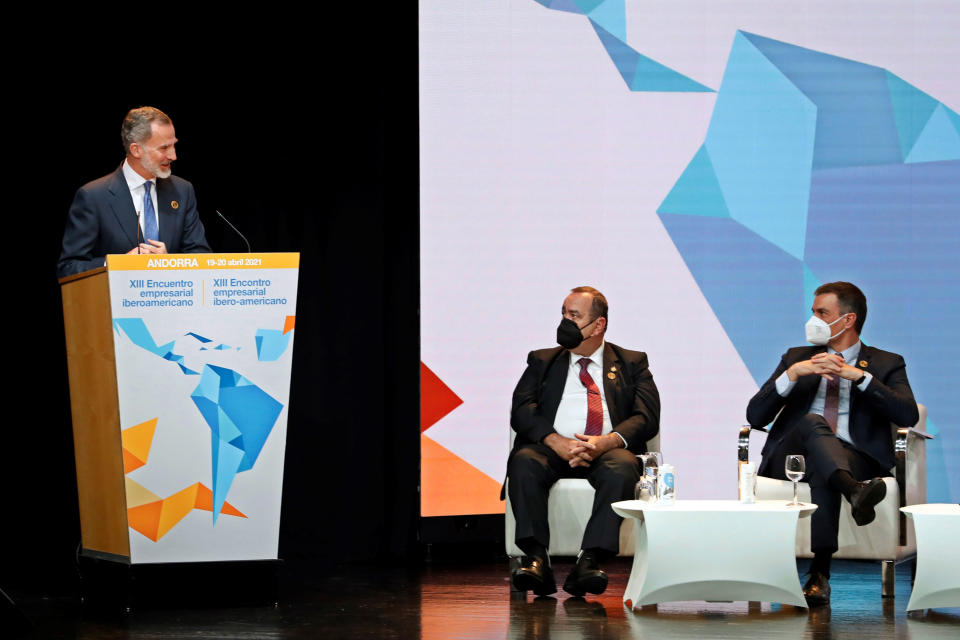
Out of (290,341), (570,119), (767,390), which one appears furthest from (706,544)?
(570,119)

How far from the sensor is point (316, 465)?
5422 millimetres

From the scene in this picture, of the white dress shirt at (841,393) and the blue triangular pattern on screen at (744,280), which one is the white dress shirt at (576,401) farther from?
the blue triangular pattern on screen at (744,280)

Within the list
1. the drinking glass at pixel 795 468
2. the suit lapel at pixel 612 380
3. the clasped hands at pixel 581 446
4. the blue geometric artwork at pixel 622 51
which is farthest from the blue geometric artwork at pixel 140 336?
the blue geometric artwork at pixel 622 51

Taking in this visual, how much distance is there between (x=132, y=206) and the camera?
4.14 metres

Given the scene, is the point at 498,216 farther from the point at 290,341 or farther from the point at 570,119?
the point at 290,341

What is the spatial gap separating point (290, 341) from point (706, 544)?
5.02 feet

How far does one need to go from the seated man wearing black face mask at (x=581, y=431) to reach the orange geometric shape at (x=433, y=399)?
78 centimetres

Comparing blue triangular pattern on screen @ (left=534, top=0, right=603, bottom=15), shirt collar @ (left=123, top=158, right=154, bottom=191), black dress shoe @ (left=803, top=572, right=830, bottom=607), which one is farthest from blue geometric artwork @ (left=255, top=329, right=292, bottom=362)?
blue triangular pattern on screen @ (left=534, top=0, right=603, bottom=15)

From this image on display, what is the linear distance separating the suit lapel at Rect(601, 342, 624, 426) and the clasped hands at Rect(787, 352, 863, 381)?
0.68 meters

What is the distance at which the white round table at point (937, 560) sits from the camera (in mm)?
3963

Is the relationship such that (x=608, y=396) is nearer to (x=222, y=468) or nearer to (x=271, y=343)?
(x=271, y=343)

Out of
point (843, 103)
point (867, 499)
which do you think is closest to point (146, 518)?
point (867, 499)

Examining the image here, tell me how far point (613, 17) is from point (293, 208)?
5.77 ft

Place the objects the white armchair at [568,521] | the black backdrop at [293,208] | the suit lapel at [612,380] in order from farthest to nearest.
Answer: the black backdrop at [293,208], the suit lapel at [612,380], the white armchair at [568,521]
